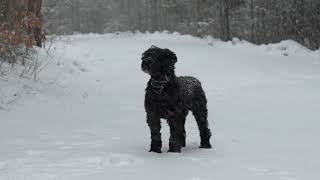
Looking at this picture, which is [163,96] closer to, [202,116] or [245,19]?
→ [202,116]

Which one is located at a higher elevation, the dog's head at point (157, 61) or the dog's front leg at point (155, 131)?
the dog's head at point (157, 61)

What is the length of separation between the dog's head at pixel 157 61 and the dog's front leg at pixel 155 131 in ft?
2.12

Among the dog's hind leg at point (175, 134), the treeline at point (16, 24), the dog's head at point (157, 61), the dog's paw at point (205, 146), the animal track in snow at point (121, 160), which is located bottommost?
the dog's paw at point (205, 146)

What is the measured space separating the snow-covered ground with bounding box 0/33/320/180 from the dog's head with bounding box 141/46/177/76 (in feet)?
3.89

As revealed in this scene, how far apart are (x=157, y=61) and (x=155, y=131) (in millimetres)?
995

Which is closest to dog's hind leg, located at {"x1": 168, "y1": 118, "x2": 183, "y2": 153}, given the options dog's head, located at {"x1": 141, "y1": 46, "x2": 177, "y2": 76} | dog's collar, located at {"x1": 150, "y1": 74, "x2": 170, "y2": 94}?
dog's collar, located at {"x1": 150, "y1": 74, "x2": 170, "y2": 94}

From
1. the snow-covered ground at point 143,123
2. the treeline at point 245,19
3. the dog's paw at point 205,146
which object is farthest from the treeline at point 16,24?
the treeline at point 245,19

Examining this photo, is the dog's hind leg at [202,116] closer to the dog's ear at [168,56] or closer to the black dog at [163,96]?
the black dog at [163,96]

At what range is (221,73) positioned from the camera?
18516 mm

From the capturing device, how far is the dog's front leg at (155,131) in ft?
25.1

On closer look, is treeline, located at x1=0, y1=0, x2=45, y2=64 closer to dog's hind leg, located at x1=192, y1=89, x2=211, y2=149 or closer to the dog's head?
the dog's head

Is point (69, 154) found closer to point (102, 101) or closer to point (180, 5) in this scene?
point (102, 101)

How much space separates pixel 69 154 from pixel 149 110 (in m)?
1.25

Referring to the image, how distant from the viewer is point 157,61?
7469 millimetres
